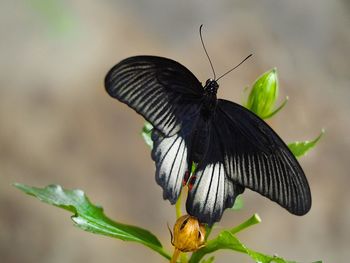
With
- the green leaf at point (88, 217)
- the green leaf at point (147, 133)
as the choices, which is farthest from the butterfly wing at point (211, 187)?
the green leaf at point (147, 133)

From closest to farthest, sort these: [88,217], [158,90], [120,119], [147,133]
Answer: [158,90]
[88,217]
[147,133]
[120,119]

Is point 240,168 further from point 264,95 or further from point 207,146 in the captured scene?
point 264,95

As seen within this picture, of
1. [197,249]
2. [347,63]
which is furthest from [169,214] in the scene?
[197,249]

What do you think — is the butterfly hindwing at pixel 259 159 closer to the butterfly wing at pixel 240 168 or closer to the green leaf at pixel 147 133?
the butterfly wing at pixel 240 168

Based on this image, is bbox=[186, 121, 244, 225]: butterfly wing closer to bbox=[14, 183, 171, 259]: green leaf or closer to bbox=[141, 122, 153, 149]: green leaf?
bbox=[14, 183, 171, 259]: green leaf

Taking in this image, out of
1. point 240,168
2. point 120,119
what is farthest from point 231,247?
point 120,119

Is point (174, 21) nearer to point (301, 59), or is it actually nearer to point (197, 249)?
point (301, 59)
